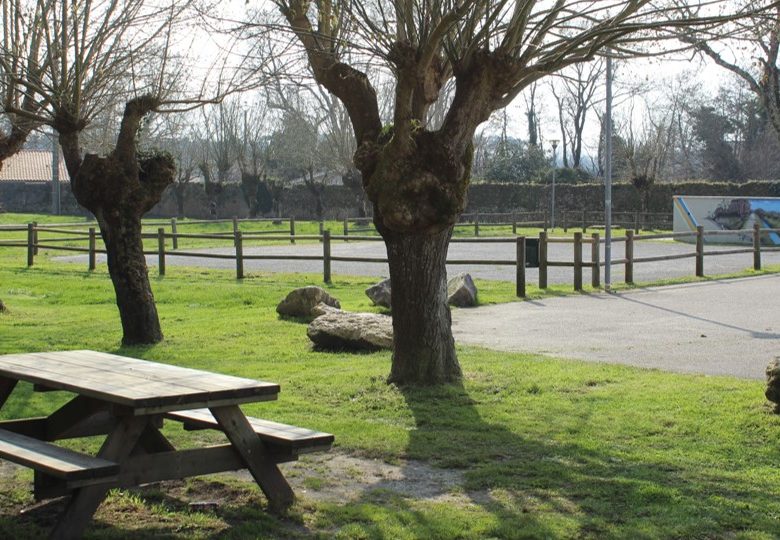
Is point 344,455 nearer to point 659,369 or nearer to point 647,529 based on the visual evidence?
point 647,529

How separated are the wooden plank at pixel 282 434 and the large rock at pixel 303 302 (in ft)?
28.8

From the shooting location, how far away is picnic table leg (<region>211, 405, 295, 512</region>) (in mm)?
5410

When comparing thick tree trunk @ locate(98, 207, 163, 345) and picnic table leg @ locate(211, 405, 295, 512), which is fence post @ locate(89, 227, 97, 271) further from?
picnic table leg @ locate(211, 405, 295, 512)

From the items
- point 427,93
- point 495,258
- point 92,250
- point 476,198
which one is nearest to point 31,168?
point 476,198

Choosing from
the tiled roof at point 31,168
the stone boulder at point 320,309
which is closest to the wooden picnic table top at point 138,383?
the stone boulder at point 320,309

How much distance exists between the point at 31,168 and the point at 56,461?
7973 cm

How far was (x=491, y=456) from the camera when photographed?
6.70m

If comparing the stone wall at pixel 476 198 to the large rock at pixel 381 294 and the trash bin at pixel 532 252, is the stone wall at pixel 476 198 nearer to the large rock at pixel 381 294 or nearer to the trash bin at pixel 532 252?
the trash bin at pixel 532 252

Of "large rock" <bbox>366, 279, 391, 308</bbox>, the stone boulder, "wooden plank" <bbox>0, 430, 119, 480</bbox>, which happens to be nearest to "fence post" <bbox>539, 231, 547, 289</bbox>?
"large rock" <bbox>366, 279, 391, 308</bbox>

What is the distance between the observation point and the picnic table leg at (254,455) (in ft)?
17.7

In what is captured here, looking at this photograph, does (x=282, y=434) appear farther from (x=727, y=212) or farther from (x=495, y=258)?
(x=727, y=212)

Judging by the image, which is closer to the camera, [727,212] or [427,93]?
[427,93]

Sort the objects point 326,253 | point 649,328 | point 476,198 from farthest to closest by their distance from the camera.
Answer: point 476,198 → point 326,253 → point 649,328

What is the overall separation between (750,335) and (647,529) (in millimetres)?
9116
